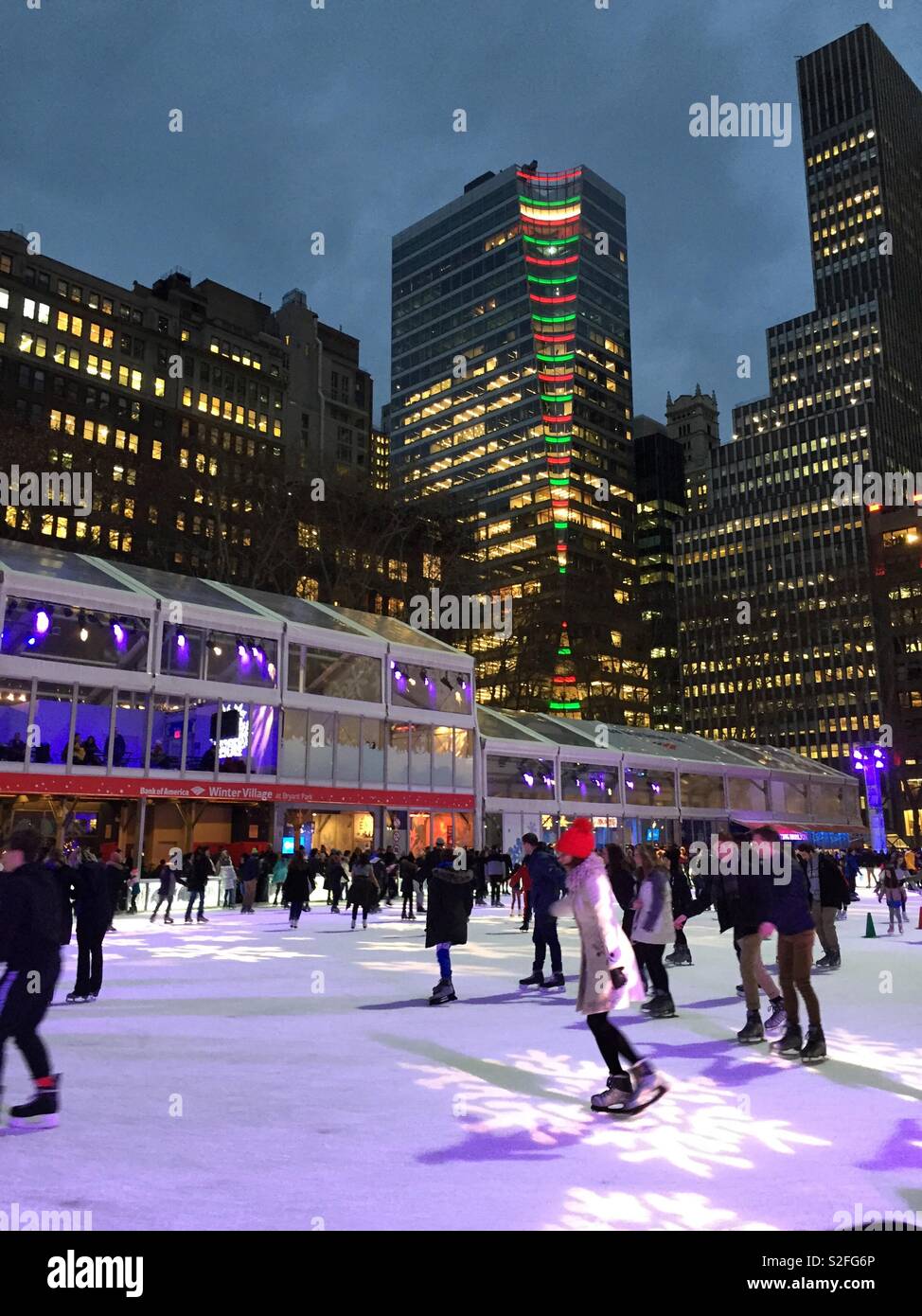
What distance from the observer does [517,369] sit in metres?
157

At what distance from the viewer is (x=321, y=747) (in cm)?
3456

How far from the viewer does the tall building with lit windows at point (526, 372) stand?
15038 cm

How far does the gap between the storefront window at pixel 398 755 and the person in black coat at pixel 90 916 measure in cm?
2614

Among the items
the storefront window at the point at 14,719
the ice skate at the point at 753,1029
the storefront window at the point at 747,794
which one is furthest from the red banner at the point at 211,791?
the ice skate at the point at 753,1029

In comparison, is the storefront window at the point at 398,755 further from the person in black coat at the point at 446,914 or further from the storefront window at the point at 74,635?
the person in black coat at the point at 446,914

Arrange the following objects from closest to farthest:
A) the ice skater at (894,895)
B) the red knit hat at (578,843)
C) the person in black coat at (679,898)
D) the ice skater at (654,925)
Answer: the red knit hat at (578,843)
the ice skater at (654,925)
the person in black coat at (679,898)
the ice skater at (894,895)

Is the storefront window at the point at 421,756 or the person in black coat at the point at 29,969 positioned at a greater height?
the storefront window at the point at 421,756

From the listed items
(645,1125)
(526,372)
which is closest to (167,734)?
(645,1125)

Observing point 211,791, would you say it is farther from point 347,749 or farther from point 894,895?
point 894,895

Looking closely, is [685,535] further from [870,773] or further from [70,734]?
[70,734]

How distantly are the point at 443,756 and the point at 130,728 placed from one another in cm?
1310

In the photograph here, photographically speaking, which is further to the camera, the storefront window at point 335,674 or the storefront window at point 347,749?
the storefront window at point 347,749

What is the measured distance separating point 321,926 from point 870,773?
1451 inches

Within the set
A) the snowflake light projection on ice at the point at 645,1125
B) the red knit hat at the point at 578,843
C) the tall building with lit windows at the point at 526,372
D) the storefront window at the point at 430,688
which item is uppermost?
the tall building with lit windows at the point at 526,372
